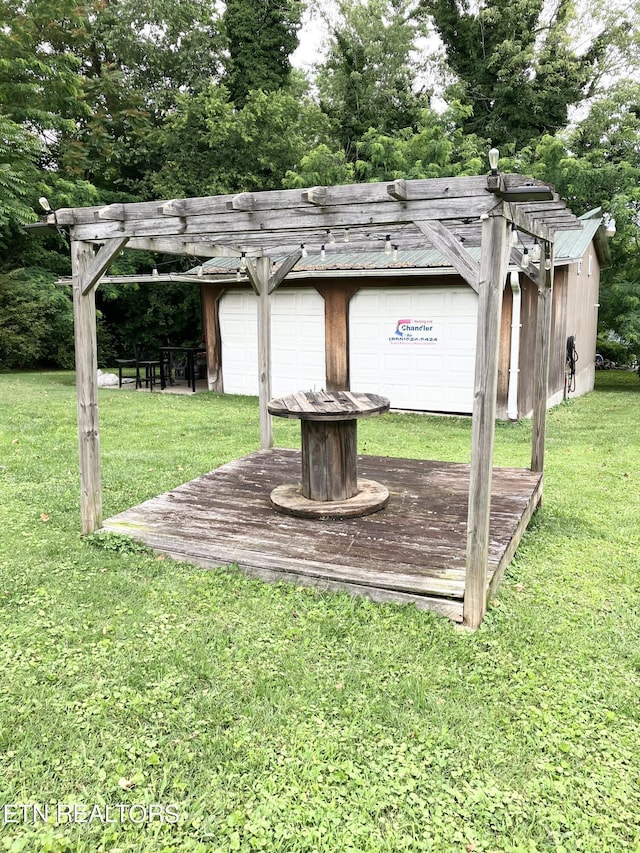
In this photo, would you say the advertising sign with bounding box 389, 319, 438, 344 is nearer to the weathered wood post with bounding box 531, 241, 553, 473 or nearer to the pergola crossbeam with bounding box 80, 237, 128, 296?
the weathered wood post with bounding box 531, 241, 553, 473

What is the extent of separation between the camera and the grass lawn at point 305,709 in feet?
7.64

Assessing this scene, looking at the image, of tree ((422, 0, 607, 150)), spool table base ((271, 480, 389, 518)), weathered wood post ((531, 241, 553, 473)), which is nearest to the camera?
spool table base ((271, 480, 389, 518))

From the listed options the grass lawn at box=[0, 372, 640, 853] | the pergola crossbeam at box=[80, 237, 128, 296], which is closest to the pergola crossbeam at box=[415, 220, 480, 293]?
the grass lawn at box=[0, 372, 640, 853]

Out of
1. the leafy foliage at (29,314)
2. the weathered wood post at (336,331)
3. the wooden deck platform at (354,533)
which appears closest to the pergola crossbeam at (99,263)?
the wooden deck platform at (354,533)

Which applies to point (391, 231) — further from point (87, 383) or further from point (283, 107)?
point (283, 107)

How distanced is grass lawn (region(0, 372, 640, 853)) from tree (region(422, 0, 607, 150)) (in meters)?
21.5

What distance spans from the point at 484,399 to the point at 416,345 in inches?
318

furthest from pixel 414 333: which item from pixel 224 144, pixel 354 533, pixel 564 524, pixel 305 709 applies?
pixel 224 144

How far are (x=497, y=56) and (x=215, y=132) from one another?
10874mm

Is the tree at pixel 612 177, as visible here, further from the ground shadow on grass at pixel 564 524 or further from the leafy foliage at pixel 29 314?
the leafy foliage at pixel 29 314

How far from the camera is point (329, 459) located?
506cm

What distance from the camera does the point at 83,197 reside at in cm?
1794

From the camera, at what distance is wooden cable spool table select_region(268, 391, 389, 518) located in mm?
4914

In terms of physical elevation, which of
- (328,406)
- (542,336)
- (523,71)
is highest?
(523,71)
